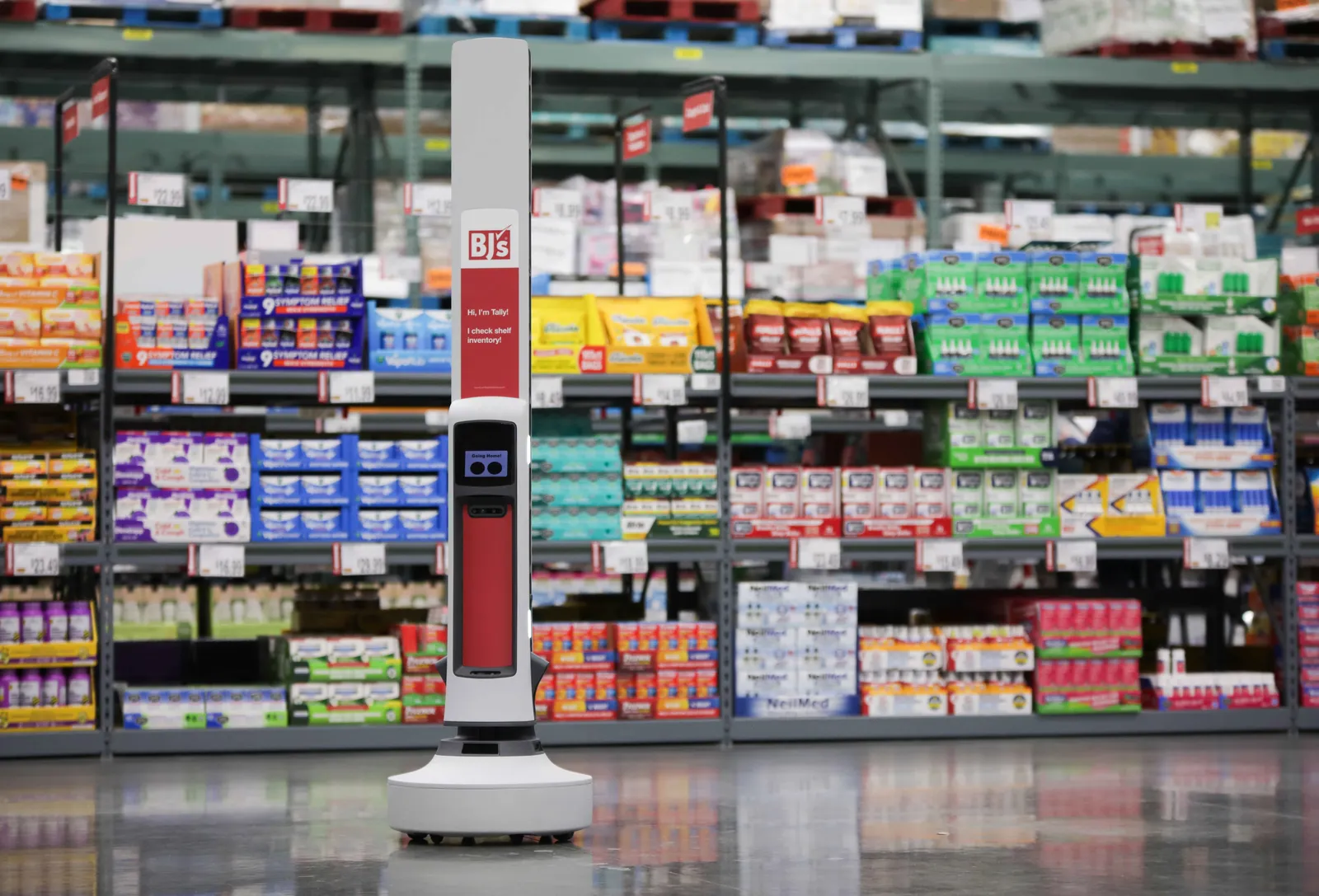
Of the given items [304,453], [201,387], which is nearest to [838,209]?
[304,453]

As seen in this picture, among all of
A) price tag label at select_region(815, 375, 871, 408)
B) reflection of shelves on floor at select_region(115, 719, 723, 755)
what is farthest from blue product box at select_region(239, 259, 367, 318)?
price tag label at select_region(815, 375, 871, 408)

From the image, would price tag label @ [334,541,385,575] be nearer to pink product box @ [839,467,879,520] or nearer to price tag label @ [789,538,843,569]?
price tag label @ [789,538,843,569]

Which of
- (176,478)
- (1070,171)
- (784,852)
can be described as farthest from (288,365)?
(1070,171)

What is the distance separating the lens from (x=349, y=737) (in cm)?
813

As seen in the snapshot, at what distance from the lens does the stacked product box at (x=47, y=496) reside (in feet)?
26.2

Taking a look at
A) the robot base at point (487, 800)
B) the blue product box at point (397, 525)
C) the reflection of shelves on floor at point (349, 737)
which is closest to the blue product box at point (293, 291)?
the blue product box at point (397, 525)

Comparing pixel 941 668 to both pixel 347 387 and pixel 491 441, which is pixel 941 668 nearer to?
pixel 347 387

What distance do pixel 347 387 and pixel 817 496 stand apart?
7.25ft

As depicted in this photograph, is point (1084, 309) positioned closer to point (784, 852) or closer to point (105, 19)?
point (784, 852)

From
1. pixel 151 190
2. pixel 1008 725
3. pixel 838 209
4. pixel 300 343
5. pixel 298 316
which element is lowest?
pixel 1008 725

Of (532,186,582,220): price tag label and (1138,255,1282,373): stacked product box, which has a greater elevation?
(532,186,582,220): price tag label

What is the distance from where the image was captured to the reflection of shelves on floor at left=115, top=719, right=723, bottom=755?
26.3 ft

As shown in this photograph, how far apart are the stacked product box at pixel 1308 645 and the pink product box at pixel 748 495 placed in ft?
8.85

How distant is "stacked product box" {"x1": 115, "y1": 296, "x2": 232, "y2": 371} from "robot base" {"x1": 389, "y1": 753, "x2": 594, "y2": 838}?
3.27 meters
